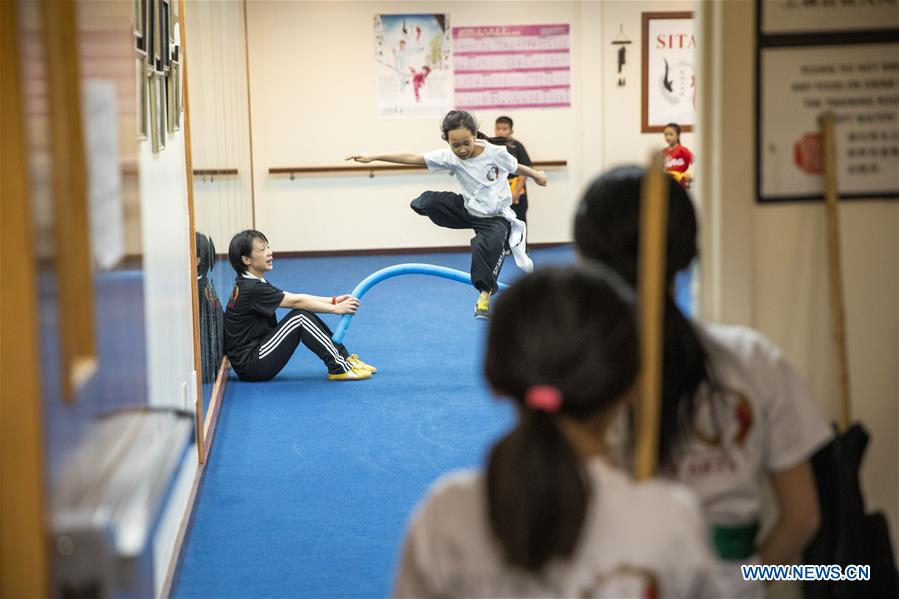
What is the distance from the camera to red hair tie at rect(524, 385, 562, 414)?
1.21 meters

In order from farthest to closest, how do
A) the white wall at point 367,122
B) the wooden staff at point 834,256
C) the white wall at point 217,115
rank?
the white wall at point 367,122 → the white wall at point 217,115 → the wooden staff at point 834,256

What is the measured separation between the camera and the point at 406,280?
9.61 meters

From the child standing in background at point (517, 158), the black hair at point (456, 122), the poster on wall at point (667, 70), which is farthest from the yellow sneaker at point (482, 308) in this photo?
the poster on wall at point (667, 70)

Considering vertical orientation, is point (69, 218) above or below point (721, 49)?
below

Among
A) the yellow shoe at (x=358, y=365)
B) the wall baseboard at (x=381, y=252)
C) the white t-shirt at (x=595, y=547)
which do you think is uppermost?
the white t-shirt at (x=595, y=547)

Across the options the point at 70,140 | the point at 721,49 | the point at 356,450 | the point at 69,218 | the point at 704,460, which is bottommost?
the point at 356,450

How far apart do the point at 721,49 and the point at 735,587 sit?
3.95ft

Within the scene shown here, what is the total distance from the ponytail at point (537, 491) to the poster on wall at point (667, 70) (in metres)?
10.6

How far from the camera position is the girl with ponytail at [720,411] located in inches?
64.7

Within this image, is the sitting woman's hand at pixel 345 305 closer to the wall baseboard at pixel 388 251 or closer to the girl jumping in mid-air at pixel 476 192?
the girl jumping in mid-air at pixel 476 192

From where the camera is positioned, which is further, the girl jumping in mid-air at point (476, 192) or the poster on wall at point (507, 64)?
the poster on wall at point (507, 64)

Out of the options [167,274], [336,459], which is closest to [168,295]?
[167,274]

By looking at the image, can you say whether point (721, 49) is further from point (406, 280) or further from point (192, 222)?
point (406, 280)

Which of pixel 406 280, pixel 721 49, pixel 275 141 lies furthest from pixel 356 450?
pixel 275 141
